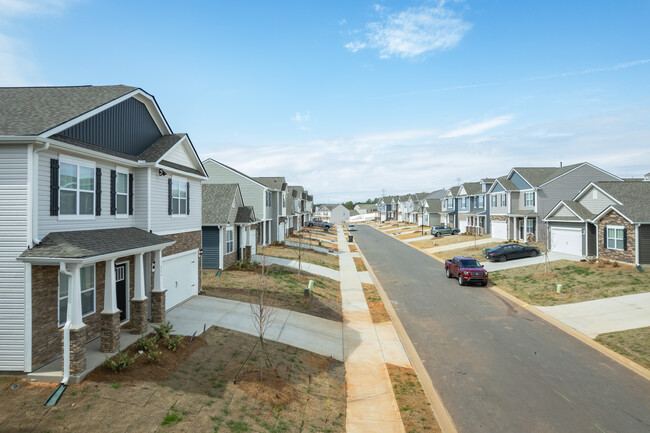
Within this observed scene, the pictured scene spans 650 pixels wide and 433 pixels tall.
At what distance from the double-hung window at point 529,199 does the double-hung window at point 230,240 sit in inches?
1230

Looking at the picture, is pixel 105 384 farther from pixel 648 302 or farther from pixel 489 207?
pixel 489 207

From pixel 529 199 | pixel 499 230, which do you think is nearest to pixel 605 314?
pixel 529 199

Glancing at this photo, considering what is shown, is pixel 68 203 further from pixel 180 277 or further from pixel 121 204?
pixel 180 277

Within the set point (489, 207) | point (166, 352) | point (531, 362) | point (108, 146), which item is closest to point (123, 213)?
point (108, 146)

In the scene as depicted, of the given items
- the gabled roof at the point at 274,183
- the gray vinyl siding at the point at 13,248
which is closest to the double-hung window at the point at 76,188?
the gray vinyl siding at the point at 13,248

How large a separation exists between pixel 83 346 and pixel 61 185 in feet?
14.4

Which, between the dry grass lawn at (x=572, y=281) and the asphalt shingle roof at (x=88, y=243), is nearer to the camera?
the asphalt shingle roof at (x=88, y=243)

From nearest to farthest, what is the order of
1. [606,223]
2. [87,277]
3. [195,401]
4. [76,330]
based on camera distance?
1. [195,401]
2. [76,330]
3. [87,277]
4. [606,223]

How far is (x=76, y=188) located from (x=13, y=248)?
232 cm

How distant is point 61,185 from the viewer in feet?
33.3

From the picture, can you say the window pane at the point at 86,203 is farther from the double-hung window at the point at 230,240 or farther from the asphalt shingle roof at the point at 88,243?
the double-hung window at the point at 230,240

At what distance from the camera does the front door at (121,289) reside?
13.1 meters

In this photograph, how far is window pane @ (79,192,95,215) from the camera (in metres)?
10.9

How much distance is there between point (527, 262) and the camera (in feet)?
97.5
